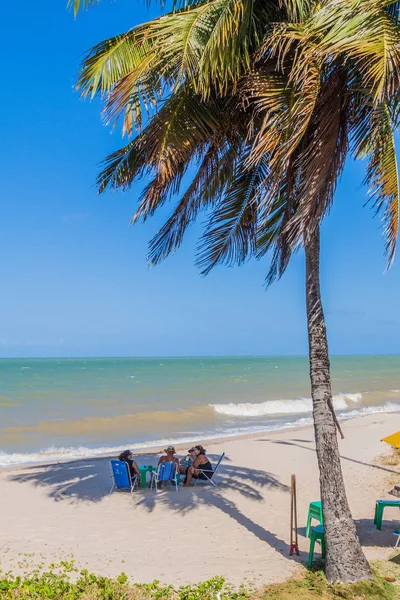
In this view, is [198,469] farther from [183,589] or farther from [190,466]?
[183,589]

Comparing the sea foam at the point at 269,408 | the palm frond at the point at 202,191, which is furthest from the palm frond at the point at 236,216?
the sea foam at the point at 269,408

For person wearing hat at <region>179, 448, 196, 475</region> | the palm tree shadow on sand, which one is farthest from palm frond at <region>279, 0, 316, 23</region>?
person wearing hat at <region>179, 448, 196, 475</region>

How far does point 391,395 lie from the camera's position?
128 ft

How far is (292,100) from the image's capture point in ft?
18.4

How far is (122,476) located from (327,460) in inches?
209

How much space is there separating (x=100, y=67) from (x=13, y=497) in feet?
25.7

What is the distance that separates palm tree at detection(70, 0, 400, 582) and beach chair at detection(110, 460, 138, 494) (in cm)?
499

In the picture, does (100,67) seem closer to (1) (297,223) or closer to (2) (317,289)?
(1) (297,223)

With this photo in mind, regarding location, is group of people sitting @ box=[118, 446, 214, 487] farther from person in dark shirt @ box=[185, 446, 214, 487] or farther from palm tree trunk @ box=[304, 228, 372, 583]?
palm tree trunk @ box=[304, 228, 372, 583]

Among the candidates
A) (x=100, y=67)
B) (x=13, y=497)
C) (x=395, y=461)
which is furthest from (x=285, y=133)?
(x=395, y=461)

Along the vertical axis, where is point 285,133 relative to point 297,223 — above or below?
above

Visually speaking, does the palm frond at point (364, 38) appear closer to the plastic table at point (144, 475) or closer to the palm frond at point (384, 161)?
the palm frond at point (384, 161)

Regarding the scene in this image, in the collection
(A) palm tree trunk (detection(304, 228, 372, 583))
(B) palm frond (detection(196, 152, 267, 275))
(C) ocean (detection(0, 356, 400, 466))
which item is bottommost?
(C) ocean (detection(0, 356, 400, 466))

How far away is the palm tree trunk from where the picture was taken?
584cm
